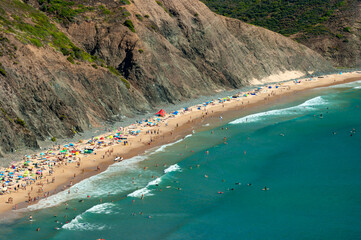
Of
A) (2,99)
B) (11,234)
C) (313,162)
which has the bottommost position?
(313,162)

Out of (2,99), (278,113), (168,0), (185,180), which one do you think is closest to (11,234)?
(185,180)

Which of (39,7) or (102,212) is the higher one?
(39,7)

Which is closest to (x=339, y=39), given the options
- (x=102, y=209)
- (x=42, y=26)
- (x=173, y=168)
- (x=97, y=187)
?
(x=42, y=26)

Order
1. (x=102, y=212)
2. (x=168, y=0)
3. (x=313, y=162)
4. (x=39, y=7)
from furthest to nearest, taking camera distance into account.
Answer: (x=168, y=0)
(x=39, y=7)
(x=313, y=162)
(x=102, y=212)

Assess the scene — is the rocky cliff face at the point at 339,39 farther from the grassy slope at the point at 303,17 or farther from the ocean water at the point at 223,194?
the ocean water at the point at 223,194

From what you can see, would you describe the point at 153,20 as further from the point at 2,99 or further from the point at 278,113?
the point at 2,99

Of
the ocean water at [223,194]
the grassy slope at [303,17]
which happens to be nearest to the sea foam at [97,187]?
the ocean water at [223,194]

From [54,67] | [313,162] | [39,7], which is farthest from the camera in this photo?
[39,7]
